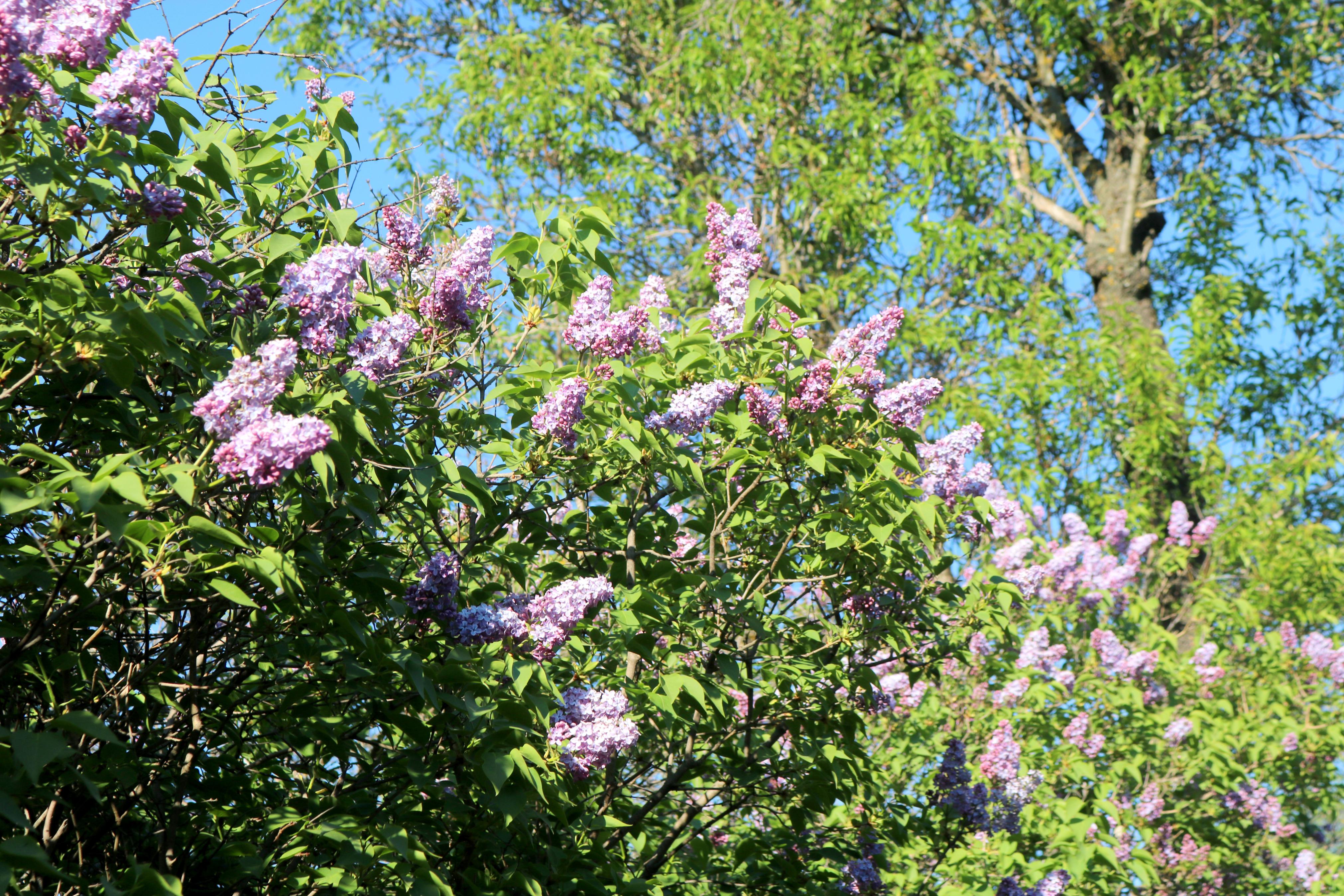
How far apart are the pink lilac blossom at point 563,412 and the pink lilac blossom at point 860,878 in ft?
8.11

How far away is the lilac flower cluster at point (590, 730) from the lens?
10.3ft

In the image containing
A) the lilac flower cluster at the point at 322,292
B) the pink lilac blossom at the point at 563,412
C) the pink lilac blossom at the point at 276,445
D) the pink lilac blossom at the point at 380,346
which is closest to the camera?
the pink lilac blossom at the point at 276,445

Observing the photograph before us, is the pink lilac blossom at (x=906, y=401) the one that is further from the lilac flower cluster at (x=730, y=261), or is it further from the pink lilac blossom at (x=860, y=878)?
the pink lilac blossom at (x=860, y=878)

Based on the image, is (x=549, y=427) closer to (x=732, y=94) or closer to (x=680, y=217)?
(x=680, y=217)

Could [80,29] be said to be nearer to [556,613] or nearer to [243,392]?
[243,392]

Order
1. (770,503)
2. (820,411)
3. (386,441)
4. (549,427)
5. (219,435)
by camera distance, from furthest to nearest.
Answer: (770,503), (820,411), (549,427), (386,441), (219,435)

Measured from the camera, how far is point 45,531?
9.31 ft

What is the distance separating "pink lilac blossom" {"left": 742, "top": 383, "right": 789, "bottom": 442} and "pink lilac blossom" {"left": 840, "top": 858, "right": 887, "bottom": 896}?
200 centimetres

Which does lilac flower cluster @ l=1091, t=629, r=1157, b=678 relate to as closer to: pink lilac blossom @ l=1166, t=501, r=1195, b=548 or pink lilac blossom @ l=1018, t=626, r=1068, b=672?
pink lilac blossom @ l=1018, t=626, r=1068, b=672

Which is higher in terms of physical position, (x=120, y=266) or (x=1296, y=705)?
(x=1296, y=705)

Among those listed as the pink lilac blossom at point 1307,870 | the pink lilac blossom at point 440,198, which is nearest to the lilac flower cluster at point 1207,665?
the pink lilac blossom at point 1307,870

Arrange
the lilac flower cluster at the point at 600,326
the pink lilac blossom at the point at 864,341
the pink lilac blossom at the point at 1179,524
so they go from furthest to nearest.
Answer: the pink lilac blossom at the point at 1179,524
the pink lilac blossom at the point at 864,341
the lilac flower cluster at the point at 600,326

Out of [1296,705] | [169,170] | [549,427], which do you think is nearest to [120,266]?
[169,170]

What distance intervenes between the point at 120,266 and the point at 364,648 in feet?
3.43
